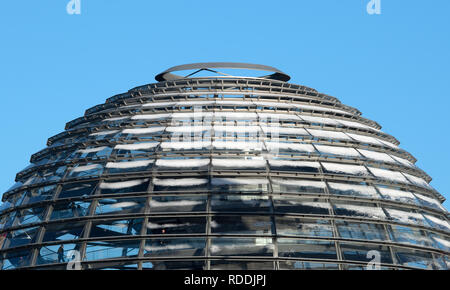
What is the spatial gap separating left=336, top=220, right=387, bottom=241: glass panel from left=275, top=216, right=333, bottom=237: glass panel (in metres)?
0.46

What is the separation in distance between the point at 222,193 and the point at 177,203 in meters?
1.66

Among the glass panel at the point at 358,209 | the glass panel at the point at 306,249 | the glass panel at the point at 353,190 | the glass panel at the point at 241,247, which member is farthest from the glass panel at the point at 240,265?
the glass panel at the point at 353,190

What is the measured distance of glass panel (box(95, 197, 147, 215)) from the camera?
27.4 m

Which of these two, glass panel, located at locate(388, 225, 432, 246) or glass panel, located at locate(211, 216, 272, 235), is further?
glass panel, located at locate(388, 225, 432, 246)

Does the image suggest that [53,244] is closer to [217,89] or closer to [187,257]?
[187,257]

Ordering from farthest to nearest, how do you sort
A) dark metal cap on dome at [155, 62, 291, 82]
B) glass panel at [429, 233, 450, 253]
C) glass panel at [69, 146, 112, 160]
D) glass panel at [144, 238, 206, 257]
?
dark metal cap on dome at [155, 62, 291, 82] → glass panel at [69, 146, 112, 160] → glass panel at [429, 233, 450, 253] → glass panel at [144, 238, 206, 257]

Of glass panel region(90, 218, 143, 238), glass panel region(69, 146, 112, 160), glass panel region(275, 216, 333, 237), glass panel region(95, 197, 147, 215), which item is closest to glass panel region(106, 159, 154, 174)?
glass panel region(69, 146, 112, 160)

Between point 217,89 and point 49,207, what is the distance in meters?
10.5

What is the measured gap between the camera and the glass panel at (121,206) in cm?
2744

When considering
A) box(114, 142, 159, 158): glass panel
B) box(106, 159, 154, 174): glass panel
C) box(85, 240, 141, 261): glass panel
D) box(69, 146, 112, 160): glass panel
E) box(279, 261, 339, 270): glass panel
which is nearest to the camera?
box(279, 261, 339, 270): glass panel

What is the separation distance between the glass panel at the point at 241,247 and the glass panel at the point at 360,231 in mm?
2969

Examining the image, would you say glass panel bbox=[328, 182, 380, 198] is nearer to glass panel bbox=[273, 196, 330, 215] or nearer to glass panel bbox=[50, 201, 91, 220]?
glass panel bbox=[273, 196, 330, 215]

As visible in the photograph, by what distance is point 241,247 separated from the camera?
25.7m
